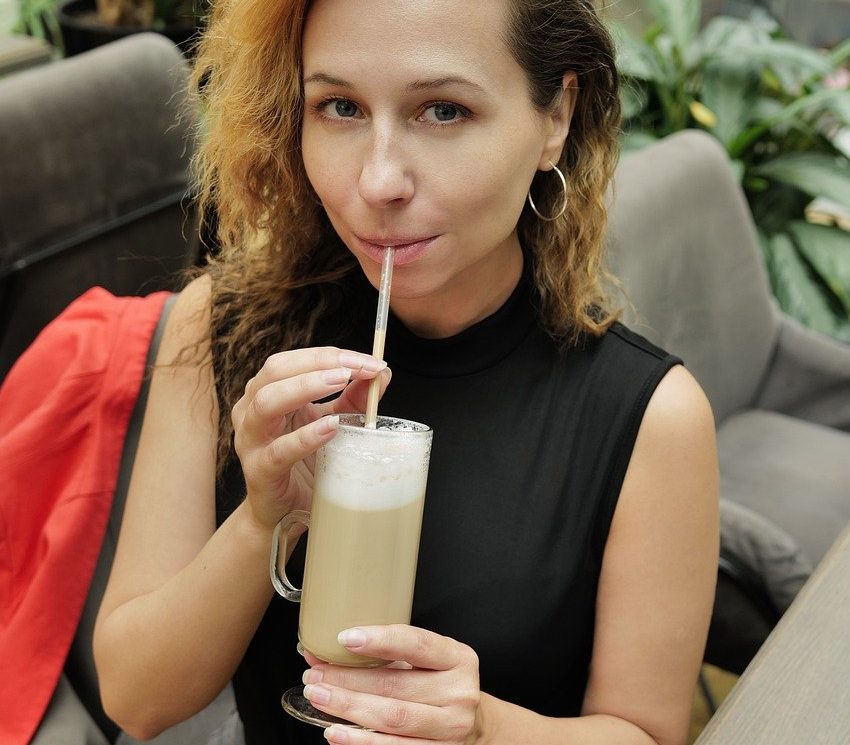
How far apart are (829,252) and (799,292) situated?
16 centimetres

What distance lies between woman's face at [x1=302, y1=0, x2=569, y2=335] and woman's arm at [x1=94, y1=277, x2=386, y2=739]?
0.56 feet

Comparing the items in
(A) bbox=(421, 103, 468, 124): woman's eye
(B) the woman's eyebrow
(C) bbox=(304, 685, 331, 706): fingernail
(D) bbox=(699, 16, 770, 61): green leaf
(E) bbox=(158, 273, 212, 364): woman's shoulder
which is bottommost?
(D) bbox=(699, 16, 770, 61): green leaf

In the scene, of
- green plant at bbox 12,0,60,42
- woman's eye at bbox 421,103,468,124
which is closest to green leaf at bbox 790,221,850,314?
woman's eye at bbox 421,103,468,124

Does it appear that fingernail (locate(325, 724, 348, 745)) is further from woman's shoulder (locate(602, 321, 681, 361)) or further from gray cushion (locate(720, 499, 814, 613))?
gray cushion (locate(720, 499, 814, 613))

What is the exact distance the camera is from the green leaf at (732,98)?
3.34m

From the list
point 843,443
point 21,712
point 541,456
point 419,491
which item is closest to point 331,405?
point 419,491

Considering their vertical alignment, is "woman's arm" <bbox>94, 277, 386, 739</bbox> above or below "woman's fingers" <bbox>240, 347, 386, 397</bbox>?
below

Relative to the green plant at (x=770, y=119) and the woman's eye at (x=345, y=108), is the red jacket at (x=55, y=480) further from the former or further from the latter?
the green plant at (x=770, y=119)

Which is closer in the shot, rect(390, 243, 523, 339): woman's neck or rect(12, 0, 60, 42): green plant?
rect(390, 243, 523, 339): woman's neck

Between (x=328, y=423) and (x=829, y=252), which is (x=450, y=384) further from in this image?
(x=829, y=252)

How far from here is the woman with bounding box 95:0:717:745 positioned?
1134 millimetres

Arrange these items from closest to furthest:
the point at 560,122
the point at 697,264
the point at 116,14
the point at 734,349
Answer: the point at 560,122
the point at 697,264
the point at 734,349
the point at 116,14

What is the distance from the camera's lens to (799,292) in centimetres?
317

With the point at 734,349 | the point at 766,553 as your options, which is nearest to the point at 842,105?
the point at 734,349
